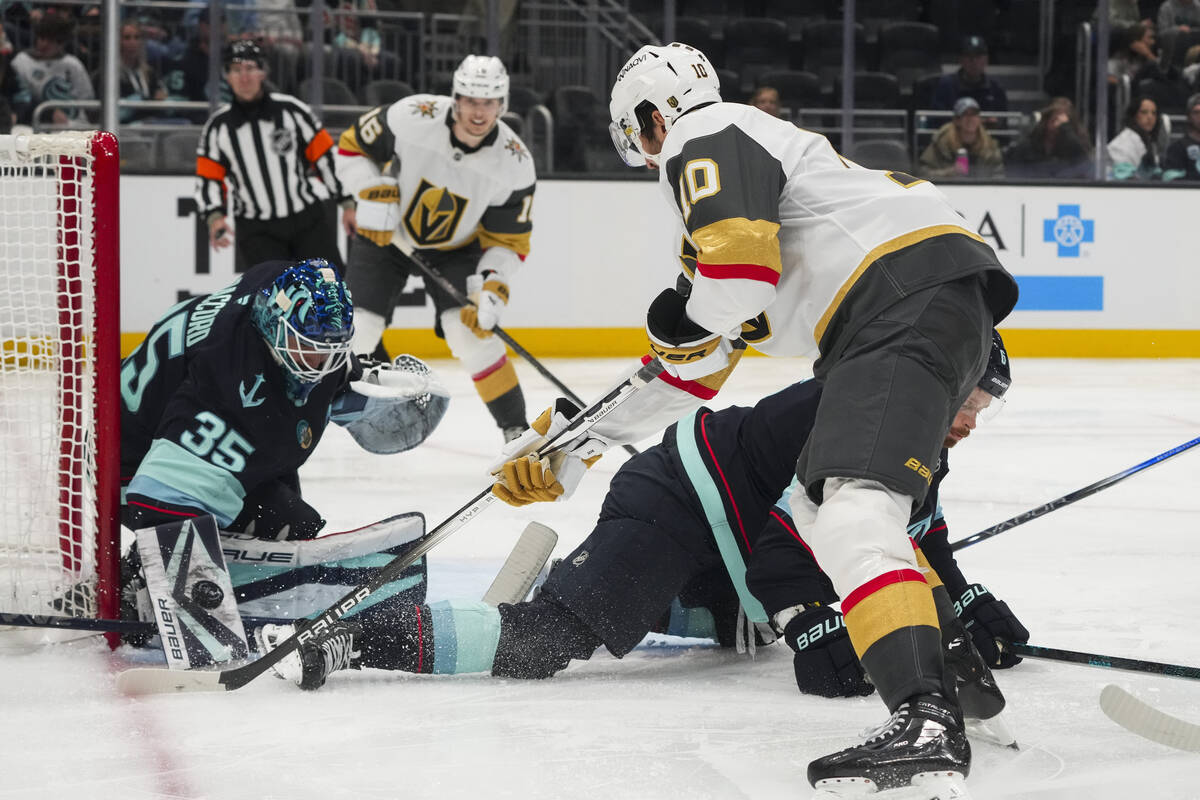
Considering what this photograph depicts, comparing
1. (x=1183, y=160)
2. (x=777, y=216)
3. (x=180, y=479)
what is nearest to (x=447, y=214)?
(x=180, y=479)

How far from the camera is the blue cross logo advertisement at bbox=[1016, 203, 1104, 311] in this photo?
7.07 meters

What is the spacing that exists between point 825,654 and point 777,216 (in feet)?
2.09

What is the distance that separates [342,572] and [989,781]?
108 cm

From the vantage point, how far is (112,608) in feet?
7.47

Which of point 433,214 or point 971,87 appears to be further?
point 971,87

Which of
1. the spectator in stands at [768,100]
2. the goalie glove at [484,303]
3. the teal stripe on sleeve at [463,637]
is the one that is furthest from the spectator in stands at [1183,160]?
the teal stripe on sleeve at [463,637]

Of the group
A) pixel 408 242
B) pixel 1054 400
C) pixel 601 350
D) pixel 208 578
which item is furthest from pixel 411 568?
pixel 601 350

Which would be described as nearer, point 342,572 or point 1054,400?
point 342,572

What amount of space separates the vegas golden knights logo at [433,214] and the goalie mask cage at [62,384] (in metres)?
1.96

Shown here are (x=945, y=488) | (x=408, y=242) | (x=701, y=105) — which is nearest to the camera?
(x=701, y=105)

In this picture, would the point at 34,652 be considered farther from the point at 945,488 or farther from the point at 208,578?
the point at 945,488

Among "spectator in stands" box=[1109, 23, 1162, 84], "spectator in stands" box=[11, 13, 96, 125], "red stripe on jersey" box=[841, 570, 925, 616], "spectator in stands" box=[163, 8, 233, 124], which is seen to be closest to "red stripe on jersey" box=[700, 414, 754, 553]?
"red stripe on jersey" box=[841, 570, 925, 616]

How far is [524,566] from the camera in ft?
7.54

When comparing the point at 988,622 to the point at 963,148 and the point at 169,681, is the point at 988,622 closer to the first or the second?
the point at 169,681
